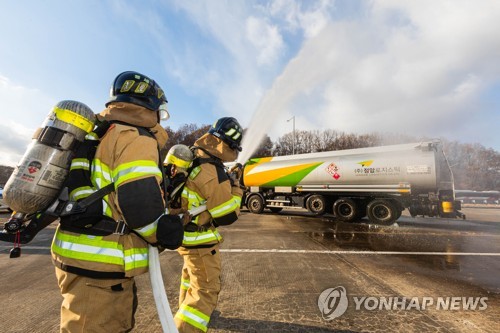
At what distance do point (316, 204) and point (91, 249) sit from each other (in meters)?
11.1

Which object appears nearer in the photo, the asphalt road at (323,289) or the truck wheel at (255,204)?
the asphalt road at (323,289)

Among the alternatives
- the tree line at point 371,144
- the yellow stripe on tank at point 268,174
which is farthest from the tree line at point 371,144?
the yellow stripe on tank at point 268,174

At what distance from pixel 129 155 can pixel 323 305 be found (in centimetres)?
278

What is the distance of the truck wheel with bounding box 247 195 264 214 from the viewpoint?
13637 mm

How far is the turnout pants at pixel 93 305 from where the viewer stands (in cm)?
128

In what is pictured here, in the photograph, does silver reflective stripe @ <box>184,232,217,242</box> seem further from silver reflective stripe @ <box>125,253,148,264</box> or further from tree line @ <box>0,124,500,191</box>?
tree line @ <box>0,124,500,191</box>

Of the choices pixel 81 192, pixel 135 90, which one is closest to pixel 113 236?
pixel 81 192

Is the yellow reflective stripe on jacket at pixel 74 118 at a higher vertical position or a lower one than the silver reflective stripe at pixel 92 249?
higher

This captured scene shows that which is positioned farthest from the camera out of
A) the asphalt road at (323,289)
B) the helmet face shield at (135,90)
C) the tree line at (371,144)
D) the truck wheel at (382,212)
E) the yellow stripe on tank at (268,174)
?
the tree line at (371,144)

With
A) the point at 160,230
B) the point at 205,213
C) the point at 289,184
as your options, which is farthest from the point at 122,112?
the point at 289,184

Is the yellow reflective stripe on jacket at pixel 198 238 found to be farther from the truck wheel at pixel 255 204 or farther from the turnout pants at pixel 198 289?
the truck wheel at pixel 255 204

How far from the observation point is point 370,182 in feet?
34.1

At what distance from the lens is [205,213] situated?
2.43 m

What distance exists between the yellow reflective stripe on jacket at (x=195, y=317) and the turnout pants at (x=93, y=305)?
0.77 m
